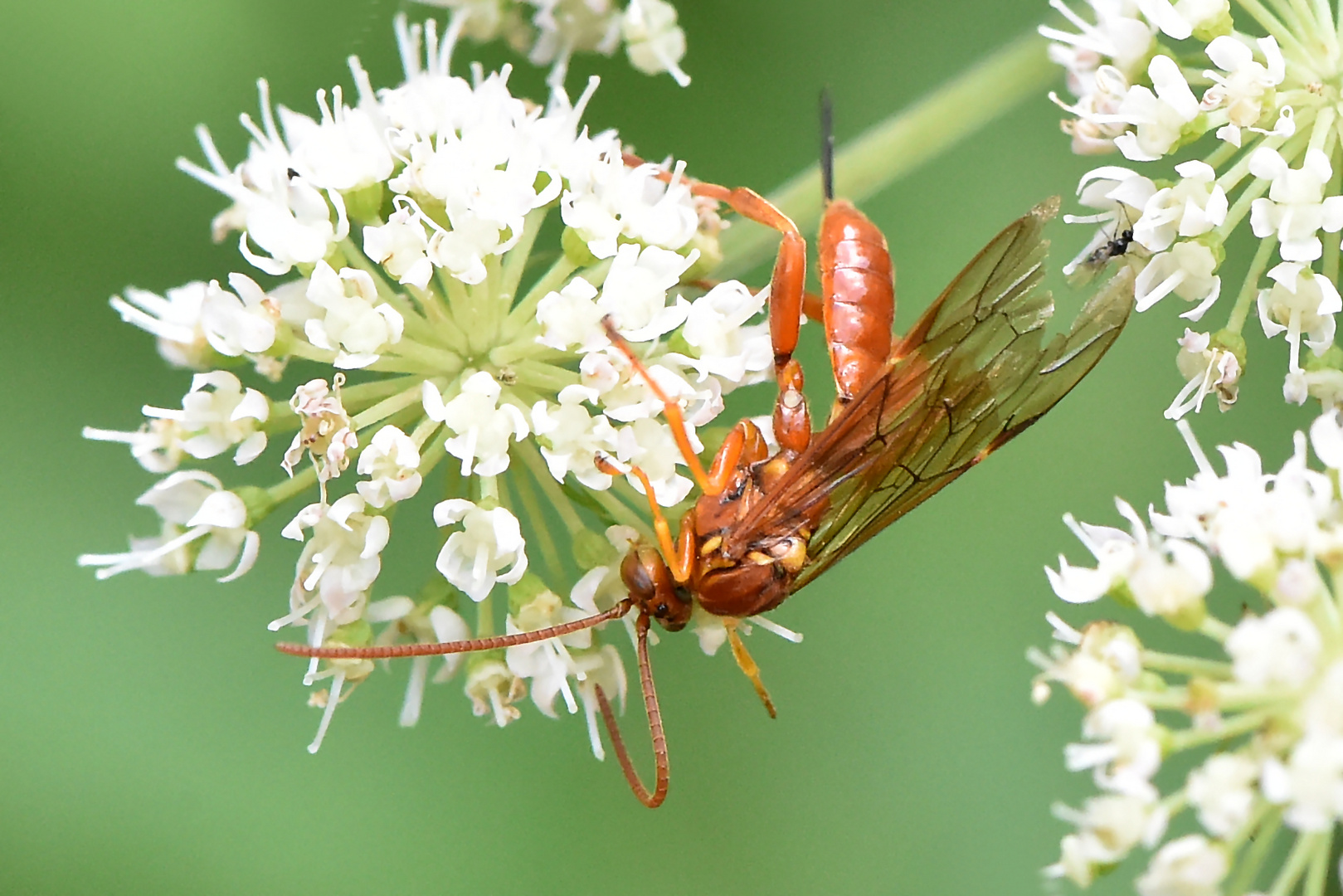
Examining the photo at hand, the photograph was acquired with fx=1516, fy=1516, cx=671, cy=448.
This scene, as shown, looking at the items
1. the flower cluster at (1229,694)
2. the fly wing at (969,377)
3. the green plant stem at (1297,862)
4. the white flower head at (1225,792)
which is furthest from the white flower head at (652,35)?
the green plant stem at (1297,862)

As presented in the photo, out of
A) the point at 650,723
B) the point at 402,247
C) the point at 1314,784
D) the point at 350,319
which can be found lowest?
the point at 1314,784

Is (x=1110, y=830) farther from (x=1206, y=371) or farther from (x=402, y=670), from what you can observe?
(x=402, y=670)

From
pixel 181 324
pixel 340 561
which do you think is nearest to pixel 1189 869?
pixel 340 561

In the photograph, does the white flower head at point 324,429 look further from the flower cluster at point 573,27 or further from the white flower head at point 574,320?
the flower cluster at point 573,27

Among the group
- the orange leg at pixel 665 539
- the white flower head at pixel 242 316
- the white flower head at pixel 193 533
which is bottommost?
the orange leg at pixel 665 539

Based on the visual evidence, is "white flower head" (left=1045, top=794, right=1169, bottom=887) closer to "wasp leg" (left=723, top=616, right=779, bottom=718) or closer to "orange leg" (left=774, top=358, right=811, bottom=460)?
"wasp leg" (left=723, top=616, right=779, bottom=718)

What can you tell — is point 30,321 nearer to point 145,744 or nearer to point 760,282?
point 145,744
